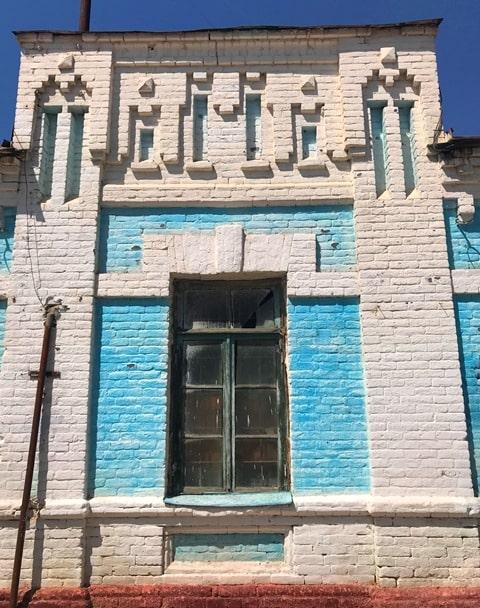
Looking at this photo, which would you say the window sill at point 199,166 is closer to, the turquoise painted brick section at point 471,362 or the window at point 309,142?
the window at point 309,142

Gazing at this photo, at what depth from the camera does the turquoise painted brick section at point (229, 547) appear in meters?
4.90

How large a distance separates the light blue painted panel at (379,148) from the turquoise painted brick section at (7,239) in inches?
131

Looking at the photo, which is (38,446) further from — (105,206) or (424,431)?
(424,431)

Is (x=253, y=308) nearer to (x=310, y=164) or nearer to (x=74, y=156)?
(x=310, y=164)

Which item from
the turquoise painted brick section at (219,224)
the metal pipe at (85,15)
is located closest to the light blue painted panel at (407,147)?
the turquoise painted brick section at (219,224)

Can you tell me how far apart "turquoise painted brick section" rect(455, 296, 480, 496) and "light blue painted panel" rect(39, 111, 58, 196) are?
12.5 feet

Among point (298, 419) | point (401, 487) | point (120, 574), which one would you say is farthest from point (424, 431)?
point (120, 574)

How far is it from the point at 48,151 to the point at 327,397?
3.41m

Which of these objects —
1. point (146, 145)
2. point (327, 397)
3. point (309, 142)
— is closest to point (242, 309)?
point (327, 397)

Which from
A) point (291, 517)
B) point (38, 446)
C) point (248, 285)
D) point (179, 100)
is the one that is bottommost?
point (291, 517)

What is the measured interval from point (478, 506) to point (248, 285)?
2.58 meters

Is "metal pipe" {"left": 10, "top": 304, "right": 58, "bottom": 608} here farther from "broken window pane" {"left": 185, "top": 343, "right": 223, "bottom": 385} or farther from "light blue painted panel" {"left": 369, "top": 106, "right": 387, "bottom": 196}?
"light blue painted panel" {"left": 369, "top": 106, "right": 387, "bottom": 196}

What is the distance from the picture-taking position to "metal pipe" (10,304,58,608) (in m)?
4.66

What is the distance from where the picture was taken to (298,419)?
508cm
